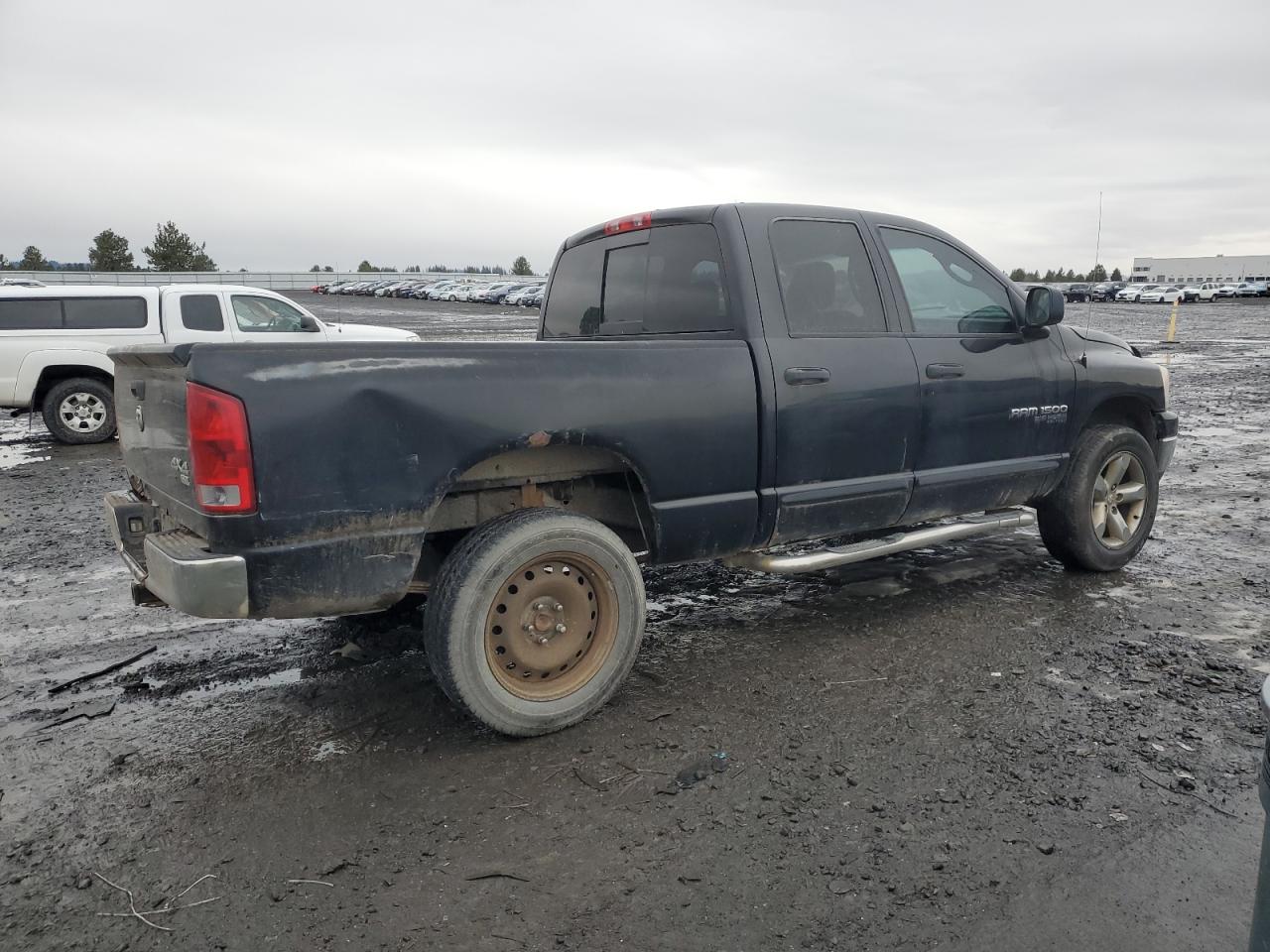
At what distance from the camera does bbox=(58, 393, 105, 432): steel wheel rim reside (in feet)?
37.1

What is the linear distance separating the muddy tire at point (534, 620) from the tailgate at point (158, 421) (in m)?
0.95

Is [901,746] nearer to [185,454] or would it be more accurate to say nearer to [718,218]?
[718,218]

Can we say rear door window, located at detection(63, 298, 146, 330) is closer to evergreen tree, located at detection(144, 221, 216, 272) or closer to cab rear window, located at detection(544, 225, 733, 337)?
cab rear window, located at detection(544, 225, 733, 337)

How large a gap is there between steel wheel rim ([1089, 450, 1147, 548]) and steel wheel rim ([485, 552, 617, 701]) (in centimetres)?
340

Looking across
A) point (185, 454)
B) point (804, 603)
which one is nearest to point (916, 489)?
point (804, 603)

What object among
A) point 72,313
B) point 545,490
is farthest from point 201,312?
point 545,490

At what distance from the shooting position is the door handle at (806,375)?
421 centimetres

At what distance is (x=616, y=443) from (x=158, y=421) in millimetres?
1743

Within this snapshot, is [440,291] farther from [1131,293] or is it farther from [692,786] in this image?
[692,786]

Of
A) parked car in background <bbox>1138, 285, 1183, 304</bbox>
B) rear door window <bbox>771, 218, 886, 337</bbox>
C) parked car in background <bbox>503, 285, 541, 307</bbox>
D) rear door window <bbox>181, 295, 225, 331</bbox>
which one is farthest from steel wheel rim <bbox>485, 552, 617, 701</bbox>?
parked car in background <bbox>1138, 285, 1183, 304</bbox>

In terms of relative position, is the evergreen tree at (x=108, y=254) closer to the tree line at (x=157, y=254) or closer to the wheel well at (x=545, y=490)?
the tree line at (x=157, y=254)

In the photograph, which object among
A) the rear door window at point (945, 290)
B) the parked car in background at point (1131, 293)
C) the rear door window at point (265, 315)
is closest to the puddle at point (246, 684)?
the rear door window at point (945, 290)

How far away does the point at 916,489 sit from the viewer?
15.6 feet

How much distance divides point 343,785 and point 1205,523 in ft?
21.3
